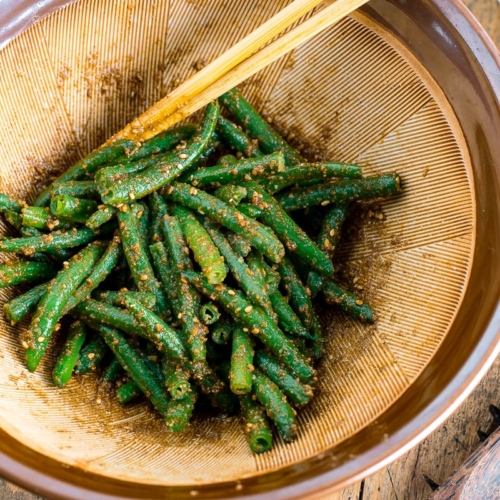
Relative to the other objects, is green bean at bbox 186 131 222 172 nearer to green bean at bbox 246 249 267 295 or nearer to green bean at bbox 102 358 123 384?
green bean at bbox 246 249 267 295

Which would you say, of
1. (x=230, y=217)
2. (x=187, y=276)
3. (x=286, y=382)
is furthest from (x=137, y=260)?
(x=286, y=382)

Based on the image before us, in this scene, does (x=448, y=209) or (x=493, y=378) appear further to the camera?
(x=493, y=378)

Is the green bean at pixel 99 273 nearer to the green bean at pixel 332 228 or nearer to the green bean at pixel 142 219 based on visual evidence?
the green bean at pixel 142 219

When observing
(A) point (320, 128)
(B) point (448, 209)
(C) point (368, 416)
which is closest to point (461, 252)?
(B) point (448, 209)

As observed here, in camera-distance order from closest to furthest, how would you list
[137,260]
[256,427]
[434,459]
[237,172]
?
[256,427], [137,260], [237,172], [434,459]

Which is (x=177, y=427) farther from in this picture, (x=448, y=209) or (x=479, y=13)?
(x=479, y=13)

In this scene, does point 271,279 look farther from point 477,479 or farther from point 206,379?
point 477,479
